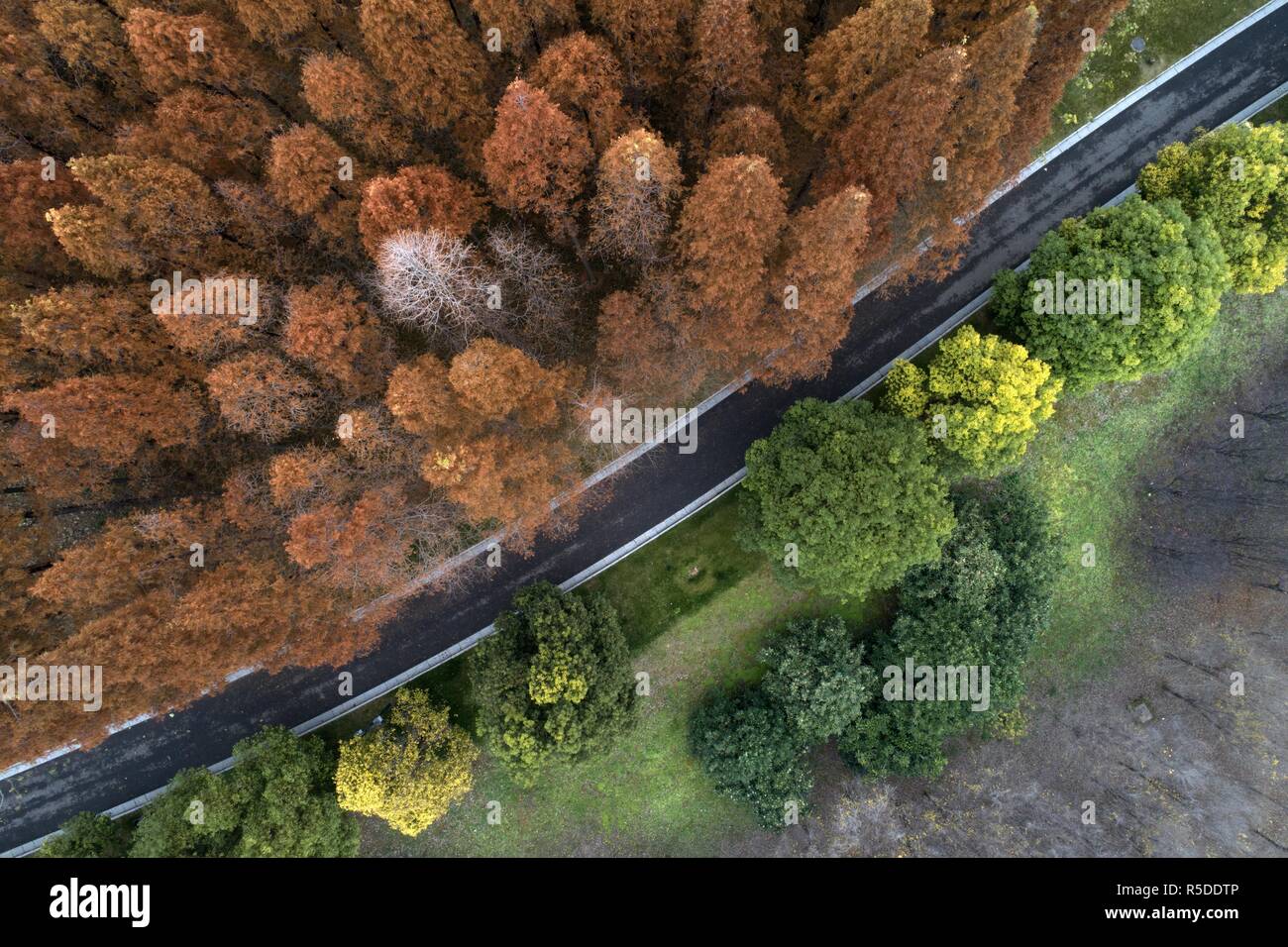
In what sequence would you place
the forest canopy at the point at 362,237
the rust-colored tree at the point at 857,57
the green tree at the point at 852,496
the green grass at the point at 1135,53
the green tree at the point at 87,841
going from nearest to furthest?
the rust-colored tree at the point at 857,57 < the forest canopy at the point at 362,237 < the green tree at the point at 852,496 < the green tree at the point at 87,841 < the green grass at the point at 1135,53

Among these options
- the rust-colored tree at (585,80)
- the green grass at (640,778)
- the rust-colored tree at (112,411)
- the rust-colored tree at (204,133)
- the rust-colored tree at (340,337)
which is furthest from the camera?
the green grass at (640,778)

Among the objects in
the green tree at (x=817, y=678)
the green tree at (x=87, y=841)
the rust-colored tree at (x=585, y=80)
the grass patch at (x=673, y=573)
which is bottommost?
the green tree at (x=87, y=841)

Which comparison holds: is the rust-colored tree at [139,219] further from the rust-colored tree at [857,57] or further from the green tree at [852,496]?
the green tree at [852,496]

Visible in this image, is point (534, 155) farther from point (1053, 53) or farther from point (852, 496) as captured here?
point (1053, 53)

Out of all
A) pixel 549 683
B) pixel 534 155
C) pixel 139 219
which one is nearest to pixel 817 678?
pixel 549 683

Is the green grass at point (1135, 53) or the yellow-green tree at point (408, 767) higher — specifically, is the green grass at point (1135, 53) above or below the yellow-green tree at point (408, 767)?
above

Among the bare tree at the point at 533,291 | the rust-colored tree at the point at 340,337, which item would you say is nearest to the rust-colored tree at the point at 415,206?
the bare tree at the point at 533,291
